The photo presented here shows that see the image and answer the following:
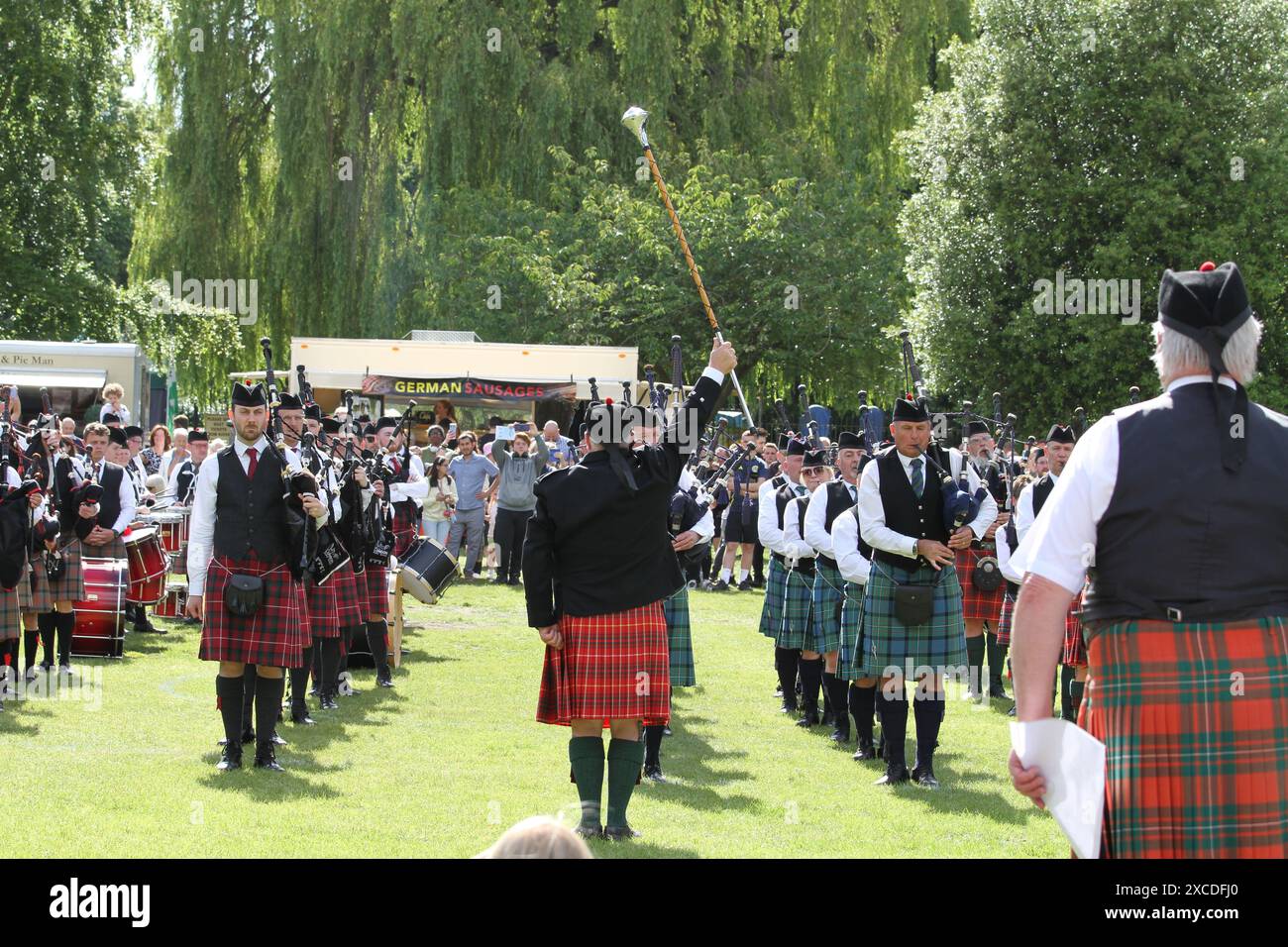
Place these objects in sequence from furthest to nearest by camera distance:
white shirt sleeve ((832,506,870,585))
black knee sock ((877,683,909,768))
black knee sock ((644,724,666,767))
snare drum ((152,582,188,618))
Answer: snare drum ((152,582,188,618)), white shirt sleeve ((832,506,870,585)), black knee sock ((644,724,666,767)), black knee sock ((877,683,909,768))

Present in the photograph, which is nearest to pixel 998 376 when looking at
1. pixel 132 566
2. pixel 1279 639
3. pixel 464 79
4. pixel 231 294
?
pixel 464 79

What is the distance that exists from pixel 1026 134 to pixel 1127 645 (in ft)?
64.3

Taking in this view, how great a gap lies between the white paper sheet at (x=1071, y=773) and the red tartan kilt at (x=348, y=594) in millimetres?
6304

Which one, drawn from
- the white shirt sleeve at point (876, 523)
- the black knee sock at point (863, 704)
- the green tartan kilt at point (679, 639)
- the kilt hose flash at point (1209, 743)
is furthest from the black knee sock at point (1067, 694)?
the kilt hose flash at point (1209, 743)

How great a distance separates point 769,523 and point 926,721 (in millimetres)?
2268

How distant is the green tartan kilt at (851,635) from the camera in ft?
23.6

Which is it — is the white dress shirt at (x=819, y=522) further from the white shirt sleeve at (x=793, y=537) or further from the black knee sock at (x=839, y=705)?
the black knee sock at (x=839, y=705)

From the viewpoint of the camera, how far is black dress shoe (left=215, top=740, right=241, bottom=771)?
274 inches

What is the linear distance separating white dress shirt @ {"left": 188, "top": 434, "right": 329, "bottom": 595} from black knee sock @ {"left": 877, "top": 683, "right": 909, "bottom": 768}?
2.61m

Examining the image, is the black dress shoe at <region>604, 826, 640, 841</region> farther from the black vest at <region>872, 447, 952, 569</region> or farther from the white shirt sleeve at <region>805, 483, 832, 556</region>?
the white shirt sleeve at <region>805, 483, 832, 556</region>

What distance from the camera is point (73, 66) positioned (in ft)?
86.6

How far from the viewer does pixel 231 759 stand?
275 inches

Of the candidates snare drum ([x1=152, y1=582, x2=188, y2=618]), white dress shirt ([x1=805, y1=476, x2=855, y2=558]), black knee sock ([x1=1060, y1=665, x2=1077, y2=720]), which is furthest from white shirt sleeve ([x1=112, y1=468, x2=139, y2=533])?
black knee sock ([x1=1060, y1=665, x2=1077, y2=720])

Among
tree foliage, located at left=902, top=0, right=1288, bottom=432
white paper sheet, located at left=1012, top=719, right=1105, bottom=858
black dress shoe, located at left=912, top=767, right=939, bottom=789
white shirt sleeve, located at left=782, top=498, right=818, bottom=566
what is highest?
tree foliage, located at left=902, top=0, right=1288, bottom=432
